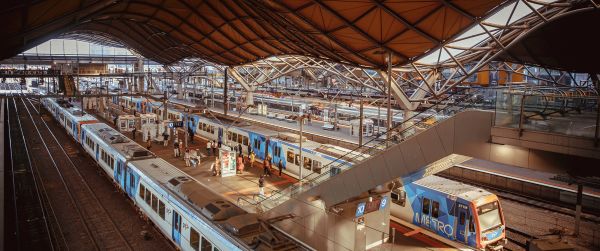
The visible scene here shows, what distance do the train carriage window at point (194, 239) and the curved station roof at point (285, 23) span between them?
7801 mm

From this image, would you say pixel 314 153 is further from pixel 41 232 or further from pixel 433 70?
pixel 41 232

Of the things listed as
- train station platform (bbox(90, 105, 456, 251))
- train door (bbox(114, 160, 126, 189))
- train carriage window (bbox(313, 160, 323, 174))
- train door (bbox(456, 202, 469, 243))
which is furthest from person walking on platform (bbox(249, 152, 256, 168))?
train door (bbox(456, 202, 469, 243))

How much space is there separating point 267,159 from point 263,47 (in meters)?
14.6

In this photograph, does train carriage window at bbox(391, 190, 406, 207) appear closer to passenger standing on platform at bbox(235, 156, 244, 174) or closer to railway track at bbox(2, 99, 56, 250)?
passenger standing on platform at bbox(235, 156, 244, 174)

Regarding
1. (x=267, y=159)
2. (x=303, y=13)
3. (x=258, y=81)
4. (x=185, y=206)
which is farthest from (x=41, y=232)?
(x=258, y=81)

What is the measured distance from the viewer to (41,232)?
1734cm

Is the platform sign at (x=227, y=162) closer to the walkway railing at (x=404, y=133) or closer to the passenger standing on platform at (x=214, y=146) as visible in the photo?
the passenger standing on platform at (x=214, y=146)

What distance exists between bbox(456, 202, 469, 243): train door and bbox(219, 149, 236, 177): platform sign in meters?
15.4

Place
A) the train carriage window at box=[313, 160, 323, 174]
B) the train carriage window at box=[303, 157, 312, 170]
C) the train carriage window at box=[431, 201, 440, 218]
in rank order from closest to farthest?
the train carriage window at box=[431, 201, 440, 218] → the train carriage window at box=[313, 160, 323, 174] → the train carriage window at box=[303, 157, 312, 170]

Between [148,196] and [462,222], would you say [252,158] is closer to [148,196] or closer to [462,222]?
[148,196]

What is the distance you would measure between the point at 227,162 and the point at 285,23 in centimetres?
949

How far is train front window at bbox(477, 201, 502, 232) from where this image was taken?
1464cm

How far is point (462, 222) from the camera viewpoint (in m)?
15.0

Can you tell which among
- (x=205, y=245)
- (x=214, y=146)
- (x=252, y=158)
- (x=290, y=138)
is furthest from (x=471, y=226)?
(x=214, y=146)
